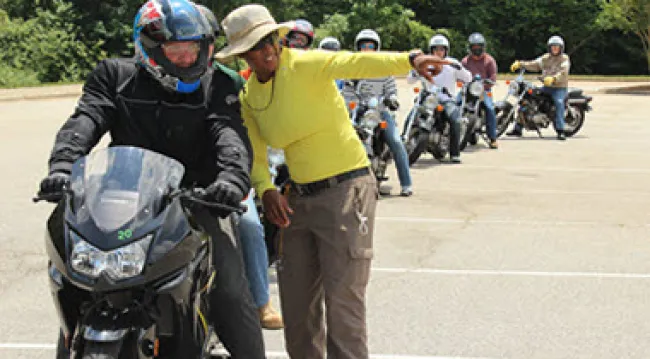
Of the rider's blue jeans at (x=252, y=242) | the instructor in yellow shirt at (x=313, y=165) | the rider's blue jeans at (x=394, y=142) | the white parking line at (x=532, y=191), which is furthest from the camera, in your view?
the white parking line at (x=532, y=191)

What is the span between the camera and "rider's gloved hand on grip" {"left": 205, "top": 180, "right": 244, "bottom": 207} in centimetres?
375

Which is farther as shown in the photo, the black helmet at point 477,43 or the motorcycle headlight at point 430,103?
the black helmet at point 477,43

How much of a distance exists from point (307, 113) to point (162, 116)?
73 centimetres

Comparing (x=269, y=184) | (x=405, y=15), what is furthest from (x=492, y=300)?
Result: (x=405, y=15)

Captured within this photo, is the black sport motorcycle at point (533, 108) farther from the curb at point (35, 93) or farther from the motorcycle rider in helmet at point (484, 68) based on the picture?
the curb at point (35, 93)

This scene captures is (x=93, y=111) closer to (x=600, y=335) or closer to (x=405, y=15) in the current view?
(x=600, y=335)

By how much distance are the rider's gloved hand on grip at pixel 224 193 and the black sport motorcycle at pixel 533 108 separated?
53.1 feet

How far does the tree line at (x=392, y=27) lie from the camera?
39.8 metres

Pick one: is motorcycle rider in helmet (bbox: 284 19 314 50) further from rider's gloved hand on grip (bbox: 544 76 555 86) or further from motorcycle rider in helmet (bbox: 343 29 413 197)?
rider's gloved hand on grip (bbox: 544 76 555 86)

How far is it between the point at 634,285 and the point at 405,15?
128 ft

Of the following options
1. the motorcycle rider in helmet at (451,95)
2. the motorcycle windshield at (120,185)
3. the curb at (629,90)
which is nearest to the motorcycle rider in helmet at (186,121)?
the motorcycle windshield at (120,185)

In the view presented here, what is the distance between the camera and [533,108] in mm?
20203

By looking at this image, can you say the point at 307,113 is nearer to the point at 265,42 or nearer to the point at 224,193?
the point at 265,42

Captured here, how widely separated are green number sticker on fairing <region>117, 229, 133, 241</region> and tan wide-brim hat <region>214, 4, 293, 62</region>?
51.0 inches
